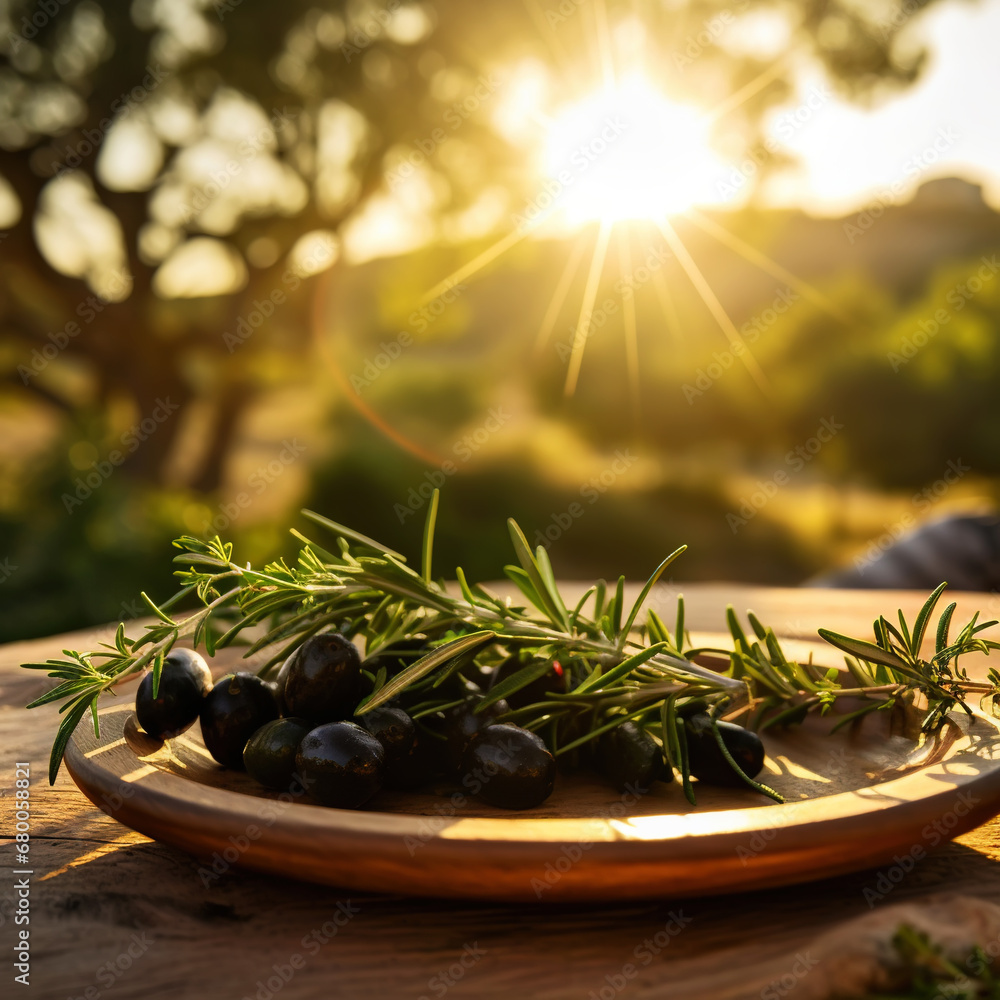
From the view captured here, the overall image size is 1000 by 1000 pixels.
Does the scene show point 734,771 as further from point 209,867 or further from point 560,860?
point 209,867

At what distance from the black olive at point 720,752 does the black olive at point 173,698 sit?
55 cm

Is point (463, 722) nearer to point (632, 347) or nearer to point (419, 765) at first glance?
point (419, 765)

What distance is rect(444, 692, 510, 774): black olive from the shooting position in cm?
94

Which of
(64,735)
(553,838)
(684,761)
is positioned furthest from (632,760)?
(64,735)

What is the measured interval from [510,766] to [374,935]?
7.9 inches

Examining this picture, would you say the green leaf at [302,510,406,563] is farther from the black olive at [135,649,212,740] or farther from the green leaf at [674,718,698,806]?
the green leaf at [674,718,698,806]

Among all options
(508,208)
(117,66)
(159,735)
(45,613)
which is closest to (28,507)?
(45,613)

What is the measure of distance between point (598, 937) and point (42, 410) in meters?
7.72

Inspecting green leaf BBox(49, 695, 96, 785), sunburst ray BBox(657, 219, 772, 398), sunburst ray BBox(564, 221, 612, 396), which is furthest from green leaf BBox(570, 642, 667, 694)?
sunburst ray BBox(657, 219, 772, 398)

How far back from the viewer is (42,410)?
7254mm

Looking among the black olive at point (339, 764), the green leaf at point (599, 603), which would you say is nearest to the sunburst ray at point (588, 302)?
the green leaf at point (599, 603)

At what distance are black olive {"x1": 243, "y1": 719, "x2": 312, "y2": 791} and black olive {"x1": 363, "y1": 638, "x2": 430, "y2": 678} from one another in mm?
121

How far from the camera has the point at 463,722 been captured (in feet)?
3.08

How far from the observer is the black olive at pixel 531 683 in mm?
1019
